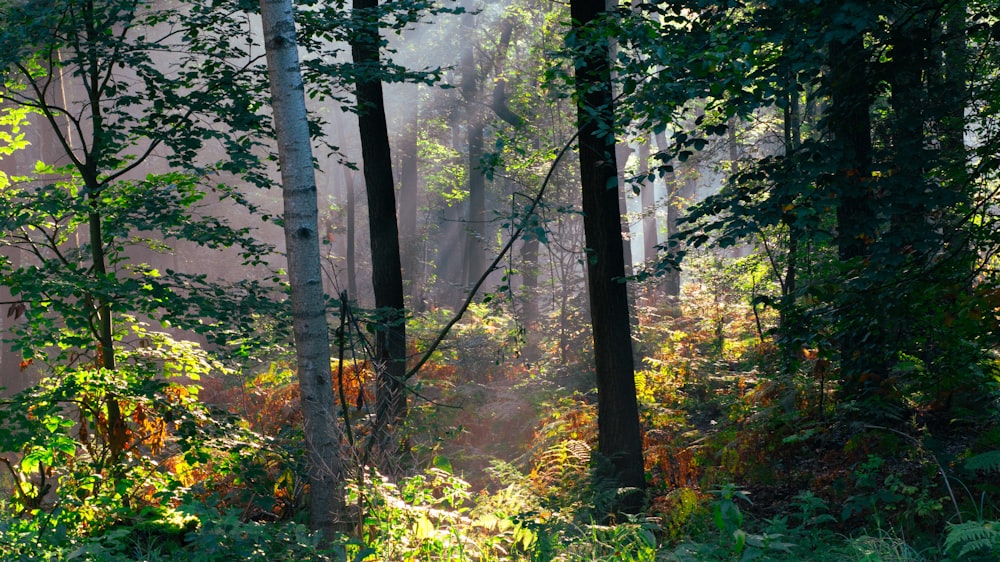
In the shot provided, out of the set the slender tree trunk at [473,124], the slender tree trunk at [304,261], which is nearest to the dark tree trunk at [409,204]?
the slender tree trunk at [473,124]

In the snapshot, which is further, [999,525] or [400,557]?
[400,557]

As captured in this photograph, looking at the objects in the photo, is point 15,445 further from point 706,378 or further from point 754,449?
point 706,378

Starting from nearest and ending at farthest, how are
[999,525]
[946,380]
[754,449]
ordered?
1. [999,525]
2. [946,380]
3. [754,449]

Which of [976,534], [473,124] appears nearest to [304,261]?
[976,534]

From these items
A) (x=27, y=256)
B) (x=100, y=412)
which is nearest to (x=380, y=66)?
(x=100, y=412)

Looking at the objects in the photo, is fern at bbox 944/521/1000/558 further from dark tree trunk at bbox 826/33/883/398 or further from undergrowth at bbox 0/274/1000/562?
dark tree trunk at bbox 826/33/883/398

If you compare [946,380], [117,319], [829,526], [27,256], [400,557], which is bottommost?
[829,526]

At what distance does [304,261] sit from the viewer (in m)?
5.56

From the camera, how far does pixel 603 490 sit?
7578 mm

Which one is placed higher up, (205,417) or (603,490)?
(205,417)

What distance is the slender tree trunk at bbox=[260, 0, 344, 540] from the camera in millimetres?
5469

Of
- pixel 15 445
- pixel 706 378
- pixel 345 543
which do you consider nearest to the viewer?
pixel 345 543

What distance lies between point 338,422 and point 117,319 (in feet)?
10.3

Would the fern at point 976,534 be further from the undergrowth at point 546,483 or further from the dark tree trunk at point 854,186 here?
the dark tree trunk at point 854,186
